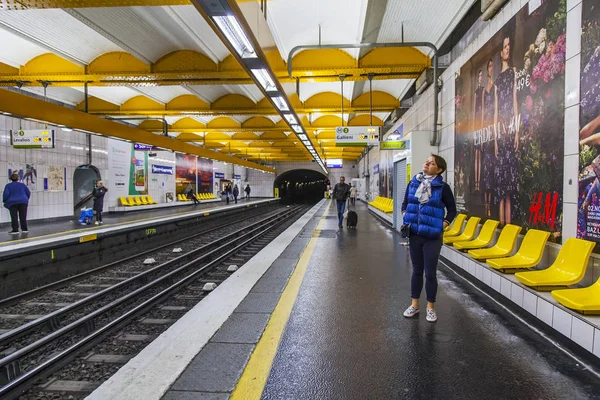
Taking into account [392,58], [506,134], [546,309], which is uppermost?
[392,58]

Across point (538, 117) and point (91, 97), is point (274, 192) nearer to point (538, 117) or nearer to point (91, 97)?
point (91, 97)

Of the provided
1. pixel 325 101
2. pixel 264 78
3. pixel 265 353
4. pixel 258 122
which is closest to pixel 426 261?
pixel 265 353

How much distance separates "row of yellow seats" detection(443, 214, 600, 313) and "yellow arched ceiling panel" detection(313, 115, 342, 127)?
1135 centimetres

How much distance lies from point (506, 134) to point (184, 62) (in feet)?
22.9

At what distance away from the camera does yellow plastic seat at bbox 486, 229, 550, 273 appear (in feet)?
13.7

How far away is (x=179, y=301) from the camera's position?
5.45m

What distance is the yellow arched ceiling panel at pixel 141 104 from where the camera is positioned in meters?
13.5

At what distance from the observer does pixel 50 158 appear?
1406 cm

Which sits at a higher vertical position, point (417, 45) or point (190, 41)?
point (190, 41)

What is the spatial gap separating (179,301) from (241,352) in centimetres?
294

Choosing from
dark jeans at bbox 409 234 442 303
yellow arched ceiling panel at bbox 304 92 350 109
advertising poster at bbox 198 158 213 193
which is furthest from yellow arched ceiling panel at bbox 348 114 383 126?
advertising poster at bbox 198 158 213 193

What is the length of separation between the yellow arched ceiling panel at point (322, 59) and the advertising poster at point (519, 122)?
9.69ft

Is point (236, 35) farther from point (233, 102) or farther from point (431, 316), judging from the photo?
point (233, 102)

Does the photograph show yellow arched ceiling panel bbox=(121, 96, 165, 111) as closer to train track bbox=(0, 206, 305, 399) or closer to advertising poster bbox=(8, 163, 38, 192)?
advertising poster bbox=(8, 163, 38, 192)
